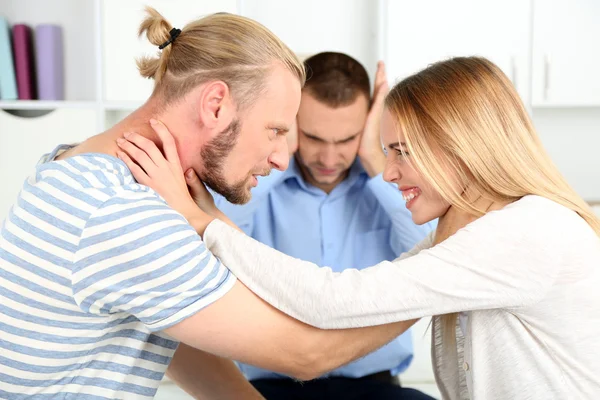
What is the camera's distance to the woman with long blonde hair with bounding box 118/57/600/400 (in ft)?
3.96

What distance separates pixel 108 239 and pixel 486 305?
2.00 feet

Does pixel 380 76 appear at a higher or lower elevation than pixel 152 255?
higher

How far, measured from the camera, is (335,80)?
2199mm

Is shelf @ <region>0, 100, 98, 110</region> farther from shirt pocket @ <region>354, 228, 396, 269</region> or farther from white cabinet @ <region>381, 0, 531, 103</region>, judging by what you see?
shirt pocket @ <region>354, 228, 396, 269</region>

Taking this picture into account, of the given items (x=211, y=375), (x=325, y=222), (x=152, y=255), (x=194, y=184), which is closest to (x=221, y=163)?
(x=194, y=184)

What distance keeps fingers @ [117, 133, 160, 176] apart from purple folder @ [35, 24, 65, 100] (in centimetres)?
199

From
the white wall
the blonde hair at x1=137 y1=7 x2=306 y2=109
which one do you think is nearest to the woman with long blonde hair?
the blonde hair at x1=137 y1=7 x2=306 y2=109

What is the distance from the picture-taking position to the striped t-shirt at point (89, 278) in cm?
111

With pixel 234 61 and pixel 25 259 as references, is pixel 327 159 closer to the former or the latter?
pixel 234 61

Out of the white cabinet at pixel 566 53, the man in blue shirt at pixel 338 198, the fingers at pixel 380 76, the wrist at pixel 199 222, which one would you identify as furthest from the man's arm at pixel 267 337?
the white cabinet at pixel 566 53

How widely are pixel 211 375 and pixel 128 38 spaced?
1.79 metres

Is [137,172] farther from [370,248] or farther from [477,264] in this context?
[370,248]

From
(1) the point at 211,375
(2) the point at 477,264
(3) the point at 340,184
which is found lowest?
(1) the point at 211,375

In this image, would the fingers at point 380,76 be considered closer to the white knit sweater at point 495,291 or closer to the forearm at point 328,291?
the white knit sweater at point 495,291
